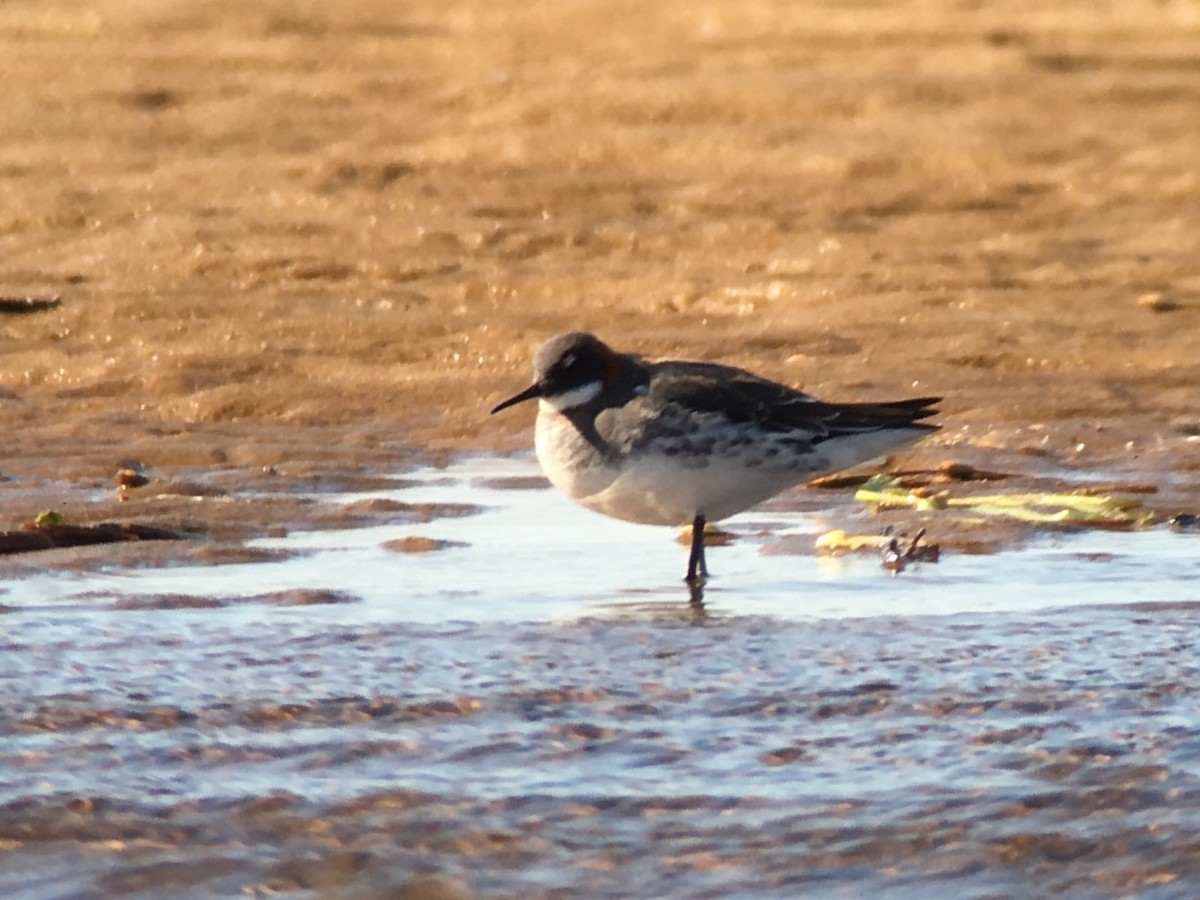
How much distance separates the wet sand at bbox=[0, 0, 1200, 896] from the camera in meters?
4.48

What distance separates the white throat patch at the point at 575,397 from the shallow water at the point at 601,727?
485 mm

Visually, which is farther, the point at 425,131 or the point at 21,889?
the point at 425,131

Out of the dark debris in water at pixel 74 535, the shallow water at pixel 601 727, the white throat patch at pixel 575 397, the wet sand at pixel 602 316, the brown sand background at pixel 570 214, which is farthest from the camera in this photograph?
the brown sand background at pixel 570 214

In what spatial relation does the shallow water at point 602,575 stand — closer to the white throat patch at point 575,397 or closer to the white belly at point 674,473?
the white belly at point 674,473

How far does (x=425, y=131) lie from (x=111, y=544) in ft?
26.8

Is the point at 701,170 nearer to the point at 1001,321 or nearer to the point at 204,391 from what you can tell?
the point at 1001,321

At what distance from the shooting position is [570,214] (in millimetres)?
13711

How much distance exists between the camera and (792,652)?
19.2 ft

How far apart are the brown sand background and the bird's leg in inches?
83.3

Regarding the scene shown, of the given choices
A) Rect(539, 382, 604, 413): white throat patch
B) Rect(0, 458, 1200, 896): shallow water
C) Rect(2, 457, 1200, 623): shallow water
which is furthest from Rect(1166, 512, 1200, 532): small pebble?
Rect(539, 382, 604, 413): white throat patch

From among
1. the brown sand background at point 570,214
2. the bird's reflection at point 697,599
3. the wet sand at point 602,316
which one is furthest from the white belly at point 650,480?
the brown sand background at point 570,214

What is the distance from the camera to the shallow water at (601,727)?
4.33 meters

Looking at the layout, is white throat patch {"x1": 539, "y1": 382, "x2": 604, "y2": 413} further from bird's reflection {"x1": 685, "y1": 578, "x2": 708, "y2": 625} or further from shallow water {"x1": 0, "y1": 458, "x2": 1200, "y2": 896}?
bird's reflection {"x1": 685, "y1": 578, "x2": 708, "y2": 625}

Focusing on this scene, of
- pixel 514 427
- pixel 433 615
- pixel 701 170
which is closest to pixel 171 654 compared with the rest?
pixel 433 615
